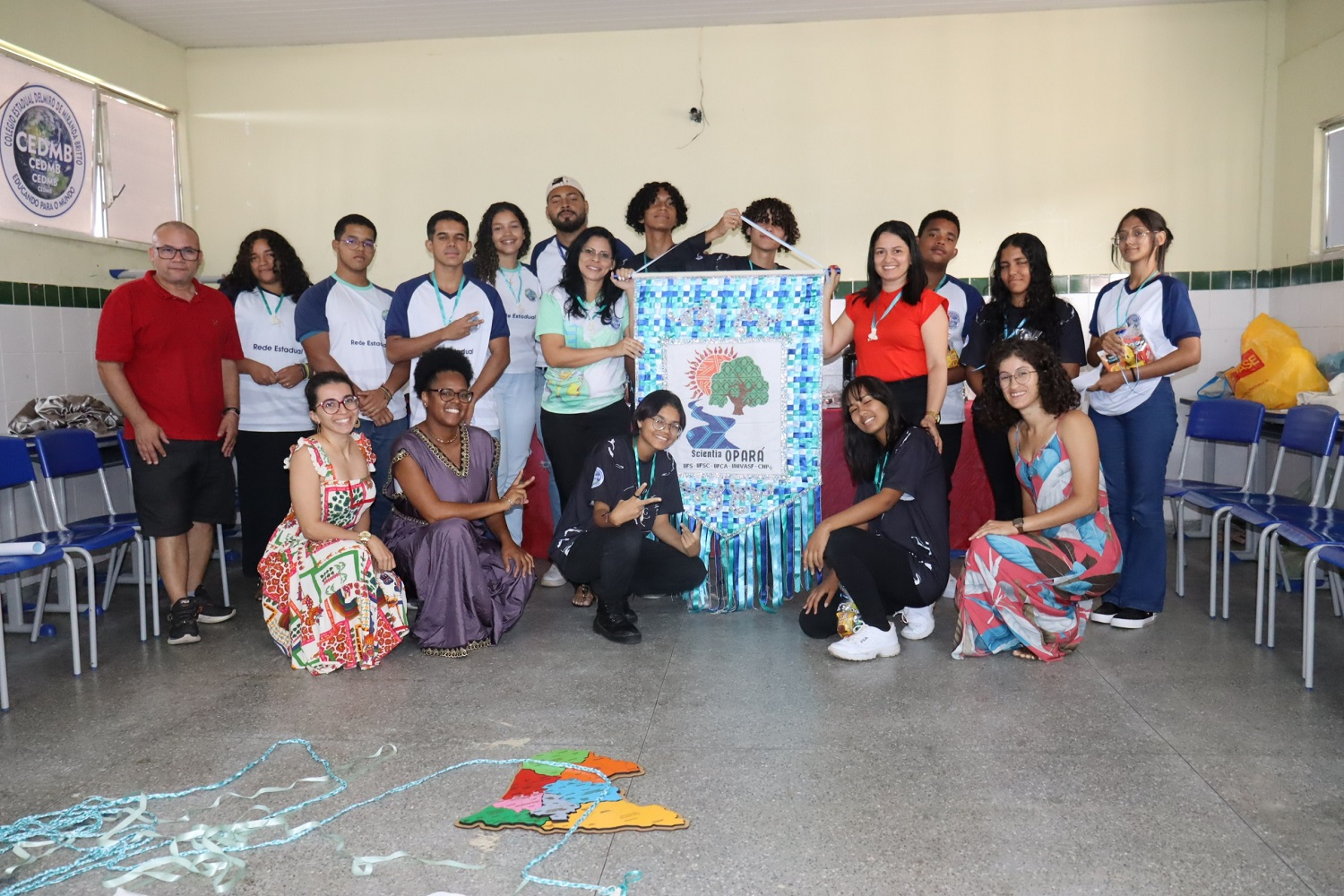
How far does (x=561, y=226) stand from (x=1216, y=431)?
3348 millimetres

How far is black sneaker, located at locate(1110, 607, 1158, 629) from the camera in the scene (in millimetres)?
4004

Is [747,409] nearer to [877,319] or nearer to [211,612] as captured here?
[877,319]

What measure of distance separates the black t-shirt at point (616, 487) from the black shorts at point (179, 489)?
1.46 meters

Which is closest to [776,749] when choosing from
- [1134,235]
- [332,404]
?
[332,404]

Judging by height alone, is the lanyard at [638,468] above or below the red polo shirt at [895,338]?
below

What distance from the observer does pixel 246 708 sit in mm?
3205

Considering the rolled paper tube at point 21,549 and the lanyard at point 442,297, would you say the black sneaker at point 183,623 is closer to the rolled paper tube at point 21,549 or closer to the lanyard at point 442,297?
the rolled paper tube at point 21,549

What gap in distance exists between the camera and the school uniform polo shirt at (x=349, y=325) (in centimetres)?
453

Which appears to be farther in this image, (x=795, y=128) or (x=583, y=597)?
(x=795, y=128)

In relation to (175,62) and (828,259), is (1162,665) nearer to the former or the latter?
(828,259)

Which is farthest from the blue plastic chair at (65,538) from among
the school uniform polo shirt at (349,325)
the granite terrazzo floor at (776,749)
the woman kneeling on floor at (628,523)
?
the woman kneeling on floor at (628,523)

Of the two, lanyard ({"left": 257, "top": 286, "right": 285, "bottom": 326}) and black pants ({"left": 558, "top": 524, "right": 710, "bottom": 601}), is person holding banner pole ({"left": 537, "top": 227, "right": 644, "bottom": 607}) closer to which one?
black pants ({"left": 558, "top": 524, "right": 710, "bottom": 601})

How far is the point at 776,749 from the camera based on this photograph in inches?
111

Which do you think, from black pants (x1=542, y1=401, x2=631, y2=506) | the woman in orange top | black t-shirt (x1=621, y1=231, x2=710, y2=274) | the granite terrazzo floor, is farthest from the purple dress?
the woman in orange top
